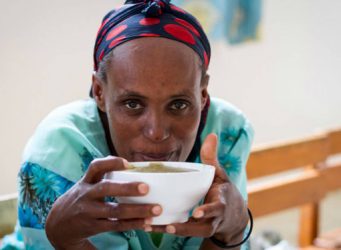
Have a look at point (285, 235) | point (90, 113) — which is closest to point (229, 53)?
point (285, 235)

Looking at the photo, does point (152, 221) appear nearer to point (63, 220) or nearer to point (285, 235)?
point (63, 220)

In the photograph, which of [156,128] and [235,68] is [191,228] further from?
[235,68]

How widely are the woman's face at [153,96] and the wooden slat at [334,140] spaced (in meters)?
1.35

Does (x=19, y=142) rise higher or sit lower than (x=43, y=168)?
lower

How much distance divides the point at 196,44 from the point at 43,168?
42 cm

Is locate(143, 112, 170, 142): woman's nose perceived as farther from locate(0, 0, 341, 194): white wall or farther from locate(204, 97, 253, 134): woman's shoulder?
locate(0, 0, 341, 194): white wall

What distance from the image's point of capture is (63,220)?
3.11 feet

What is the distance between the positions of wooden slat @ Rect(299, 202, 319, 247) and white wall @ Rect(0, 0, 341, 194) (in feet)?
3.99

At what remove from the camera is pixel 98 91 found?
1.24 m

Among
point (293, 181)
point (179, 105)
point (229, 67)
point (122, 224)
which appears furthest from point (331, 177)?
point (122, 224)

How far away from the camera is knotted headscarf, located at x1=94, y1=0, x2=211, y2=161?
1128mm

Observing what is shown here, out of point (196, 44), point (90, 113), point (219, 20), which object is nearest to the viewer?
point (196, 44)

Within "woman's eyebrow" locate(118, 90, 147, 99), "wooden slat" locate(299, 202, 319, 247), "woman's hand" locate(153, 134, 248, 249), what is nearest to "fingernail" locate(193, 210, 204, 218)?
"woman's hand" locate(153, 134, 248, 249)

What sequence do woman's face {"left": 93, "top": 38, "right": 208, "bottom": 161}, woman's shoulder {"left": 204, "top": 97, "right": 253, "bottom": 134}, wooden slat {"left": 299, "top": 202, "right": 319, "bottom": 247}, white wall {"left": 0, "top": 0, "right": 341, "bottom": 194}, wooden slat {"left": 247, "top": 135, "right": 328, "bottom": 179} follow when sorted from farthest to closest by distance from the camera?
white wall {"left": 0, "top": 0, "right": 341, "bottom": 194}
wooden slat {"left": 299, "top": 202, "right": 319, "bottom": 247}
wooden slat {"left": 247, "top": 135, "right": 328, "bottom": 179}
woman's shoulder {"left": 204, "top": 97, "right": 253, "bottom": 134}
woman's face {"left": 93, "top": 38, "right": 208, "bottom": 161}
